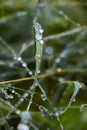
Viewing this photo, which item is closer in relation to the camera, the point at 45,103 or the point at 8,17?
the point at 45,103

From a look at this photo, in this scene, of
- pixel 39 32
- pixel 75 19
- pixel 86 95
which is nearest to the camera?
pixel 39 32

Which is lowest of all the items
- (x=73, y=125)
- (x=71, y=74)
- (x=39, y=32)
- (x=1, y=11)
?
(x=73, y=125)

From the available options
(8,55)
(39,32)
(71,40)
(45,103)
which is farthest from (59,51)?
(39,32)

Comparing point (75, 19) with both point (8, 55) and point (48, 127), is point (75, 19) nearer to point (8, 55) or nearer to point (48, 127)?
point (8, 55)

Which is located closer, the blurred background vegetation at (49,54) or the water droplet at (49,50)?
the blurred background vegetation at (49,54)

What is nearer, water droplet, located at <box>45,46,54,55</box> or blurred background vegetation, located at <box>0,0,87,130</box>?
blurred background vegetation, located at <box>0,0,87,130</box>

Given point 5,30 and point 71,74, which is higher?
point 5,30

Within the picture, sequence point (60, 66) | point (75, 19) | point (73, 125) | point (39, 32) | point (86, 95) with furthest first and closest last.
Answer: point (75, 19) → point (60, 66) → point (86, 95) → point (73, 125) → point (39, 32)
